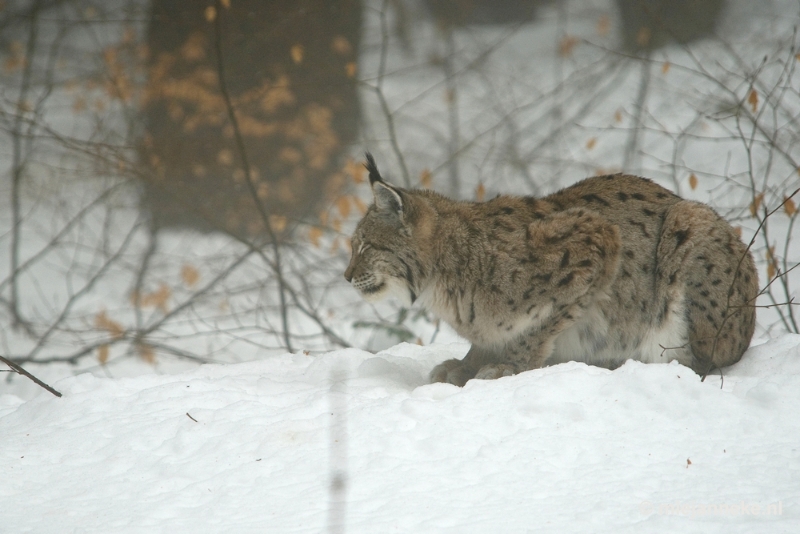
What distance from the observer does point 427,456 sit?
10.00 feet

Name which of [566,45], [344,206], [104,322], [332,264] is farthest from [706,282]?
[566,45]

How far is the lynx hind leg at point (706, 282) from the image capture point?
4.19 meters

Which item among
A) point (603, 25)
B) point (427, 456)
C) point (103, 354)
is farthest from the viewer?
point (603, 25)

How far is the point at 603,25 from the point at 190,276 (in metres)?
6.65

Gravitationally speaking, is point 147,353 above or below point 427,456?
above

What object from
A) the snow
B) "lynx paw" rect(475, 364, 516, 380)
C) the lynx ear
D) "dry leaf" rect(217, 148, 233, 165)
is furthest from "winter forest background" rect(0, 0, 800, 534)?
the lynx ear

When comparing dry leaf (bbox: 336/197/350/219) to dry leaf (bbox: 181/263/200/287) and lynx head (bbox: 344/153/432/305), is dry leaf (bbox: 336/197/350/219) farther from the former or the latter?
lynx head (bbox: 344/153/432/305)

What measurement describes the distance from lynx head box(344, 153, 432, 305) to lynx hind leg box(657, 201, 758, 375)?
4.61ft

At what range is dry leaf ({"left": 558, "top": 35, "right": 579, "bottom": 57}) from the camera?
1021cm

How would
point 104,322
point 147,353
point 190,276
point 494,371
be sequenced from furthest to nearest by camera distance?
point 190,276 < point 104,322 < point 147,353 < point 494,371

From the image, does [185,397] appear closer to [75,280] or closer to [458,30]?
[75,280]

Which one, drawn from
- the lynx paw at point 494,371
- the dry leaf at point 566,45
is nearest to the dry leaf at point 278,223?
the dry leaf at point 566,45

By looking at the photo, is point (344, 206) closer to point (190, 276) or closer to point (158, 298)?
point (190, 276)

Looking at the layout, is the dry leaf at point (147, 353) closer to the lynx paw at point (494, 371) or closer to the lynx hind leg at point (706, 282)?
the lynx paw at point (494, 371)
